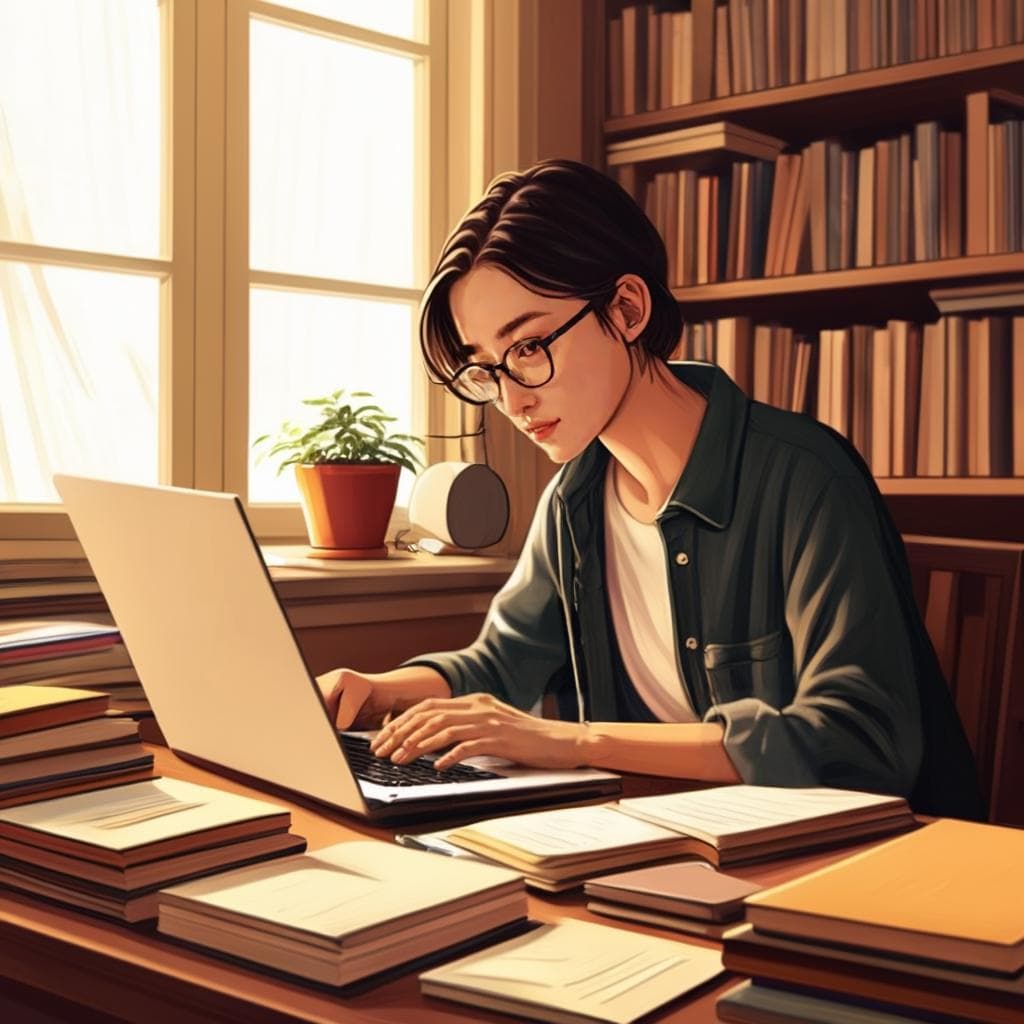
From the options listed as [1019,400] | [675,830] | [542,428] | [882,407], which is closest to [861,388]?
[882,407]

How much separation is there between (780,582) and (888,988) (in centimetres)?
95

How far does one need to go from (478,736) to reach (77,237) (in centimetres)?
144

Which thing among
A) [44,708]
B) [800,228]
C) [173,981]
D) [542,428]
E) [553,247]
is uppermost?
[800,228]

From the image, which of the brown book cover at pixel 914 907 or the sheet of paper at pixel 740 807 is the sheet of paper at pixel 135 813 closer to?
the sheet of paper at pixel 740 807

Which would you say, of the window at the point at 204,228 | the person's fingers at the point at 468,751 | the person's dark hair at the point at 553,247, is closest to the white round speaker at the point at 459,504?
the window at the point at 204,228

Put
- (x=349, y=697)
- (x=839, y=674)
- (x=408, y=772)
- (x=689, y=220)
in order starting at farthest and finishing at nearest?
(x=689, y=220) < (x=349, y=697) < (x=839, y=674) < (x=408, y=772)

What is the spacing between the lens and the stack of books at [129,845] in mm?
903

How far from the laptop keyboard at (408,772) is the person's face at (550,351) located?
0.44 meters

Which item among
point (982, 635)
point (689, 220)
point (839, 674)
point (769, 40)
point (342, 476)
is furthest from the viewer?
point (689, 220)

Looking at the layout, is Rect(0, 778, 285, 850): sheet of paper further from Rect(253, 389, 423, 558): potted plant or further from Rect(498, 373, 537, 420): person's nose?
Rect(253, 389, 423, 558): potted plant

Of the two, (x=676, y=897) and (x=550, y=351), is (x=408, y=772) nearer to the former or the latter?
(x=676, y=897)

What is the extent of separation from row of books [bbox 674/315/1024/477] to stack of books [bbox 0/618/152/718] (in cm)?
142

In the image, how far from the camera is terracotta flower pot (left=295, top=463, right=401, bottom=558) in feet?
7.72

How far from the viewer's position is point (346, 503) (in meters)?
2.38
